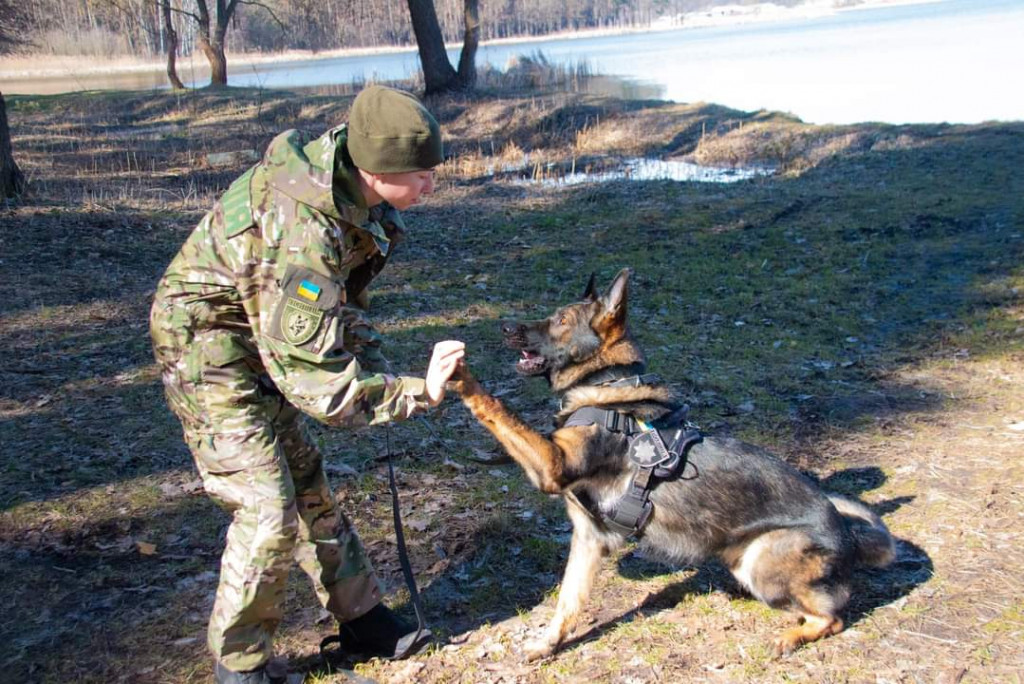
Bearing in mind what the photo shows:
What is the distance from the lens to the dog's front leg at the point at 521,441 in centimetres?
364

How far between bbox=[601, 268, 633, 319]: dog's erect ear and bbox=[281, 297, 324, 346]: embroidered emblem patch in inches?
69.9

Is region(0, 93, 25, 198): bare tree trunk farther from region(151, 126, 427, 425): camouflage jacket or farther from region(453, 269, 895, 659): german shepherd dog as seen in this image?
region(453, 269, 895, 659): german shepherd dog

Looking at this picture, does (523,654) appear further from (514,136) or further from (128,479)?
(514,136)

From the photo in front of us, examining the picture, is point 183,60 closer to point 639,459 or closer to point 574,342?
point 574,342

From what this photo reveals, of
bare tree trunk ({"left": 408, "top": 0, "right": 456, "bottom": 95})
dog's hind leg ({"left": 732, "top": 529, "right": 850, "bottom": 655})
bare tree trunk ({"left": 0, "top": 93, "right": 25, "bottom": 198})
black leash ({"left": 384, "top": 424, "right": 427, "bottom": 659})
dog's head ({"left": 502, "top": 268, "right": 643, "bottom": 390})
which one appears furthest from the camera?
bare tree trunk ({"left": 408, "top": 0, "right": 456, "bottom": 95})

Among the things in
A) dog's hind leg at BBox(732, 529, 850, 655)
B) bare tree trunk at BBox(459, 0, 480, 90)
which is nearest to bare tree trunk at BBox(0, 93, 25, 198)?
dog's hind leg at BBox(732, 529, 850, 655)

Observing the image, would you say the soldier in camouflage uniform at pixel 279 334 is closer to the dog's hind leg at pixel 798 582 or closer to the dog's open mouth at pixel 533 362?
the dog's open mouth at pixel 533 362

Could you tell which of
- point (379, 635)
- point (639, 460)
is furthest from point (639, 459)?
point (379, 635)

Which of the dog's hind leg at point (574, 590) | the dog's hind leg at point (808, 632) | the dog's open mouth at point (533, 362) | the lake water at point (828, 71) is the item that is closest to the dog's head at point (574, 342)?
the dog's open mouth at point (533, 362)

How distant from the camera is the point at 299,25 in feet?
139

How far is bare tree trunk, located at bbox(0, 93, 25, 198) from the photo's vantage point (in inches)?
443

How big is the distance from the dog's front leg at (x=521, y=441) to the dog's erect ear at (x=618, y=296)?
0.86 meters

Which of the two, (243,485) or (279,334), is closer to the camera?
(279,334)

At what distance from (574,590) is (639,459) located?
2.39 ft
